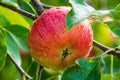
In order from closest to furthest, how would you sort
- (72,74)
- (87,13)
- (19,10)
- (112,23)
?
(87,13), (72,74), (112,23), (19,10)

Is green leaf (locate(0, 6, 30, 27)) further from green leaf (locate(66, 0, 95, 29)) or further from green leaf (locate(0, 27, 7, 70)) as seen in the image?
green leaf (locate(66, 0, 95, 29))

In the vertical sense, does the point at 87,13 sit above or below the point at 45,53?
above

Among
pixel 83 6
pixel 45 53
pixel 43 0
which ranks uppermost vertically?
pixel 83 6

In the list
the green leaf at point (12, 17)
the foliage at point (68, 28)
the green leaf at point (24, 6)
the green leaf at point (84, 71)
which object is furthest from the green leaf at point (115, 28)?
the green leaf at point (12, 17)

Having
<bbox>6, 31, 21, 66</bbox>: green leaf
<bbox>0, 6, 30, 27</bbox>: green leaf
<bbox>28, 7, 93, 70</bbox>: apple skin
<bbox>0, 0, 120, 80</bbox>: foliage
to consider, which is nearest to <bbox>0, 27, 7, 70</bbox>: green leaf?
<bbox>0, 0, 120, 80</bbox>: foliage

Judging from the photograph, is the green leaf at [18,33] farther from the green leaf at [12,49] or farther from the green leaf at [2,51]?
the green leaf at [2,51]

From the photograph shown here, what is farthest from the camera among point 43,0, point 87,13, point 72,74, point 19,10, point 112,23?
point 43,0

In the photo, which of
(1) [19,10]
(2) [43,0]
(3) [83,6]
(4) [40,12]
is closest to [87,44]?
(3) [83,6]

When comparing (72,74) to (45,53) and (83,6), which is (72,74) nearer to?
(45,53)
